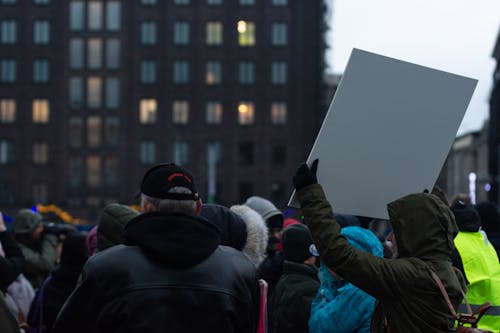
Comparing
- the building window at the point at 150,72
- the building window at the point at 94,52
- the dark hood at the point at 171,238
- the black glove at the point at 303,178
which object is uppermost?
the building window at the point at 94,52

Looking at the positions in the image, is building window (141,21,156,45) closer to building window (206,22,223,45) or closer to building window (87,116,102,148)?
building window (206,22,223,45)

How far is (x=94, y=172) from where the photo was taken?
7100 cm

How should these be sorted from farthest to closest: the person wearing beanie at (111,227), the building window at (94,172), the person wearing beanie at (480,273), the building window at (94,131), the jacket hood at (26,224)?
the building window at (94,131)
the building window at (94,172)
the jacket hood at (26,224)
the person wearing beanie at (111,227)
the person wearing beanie at (480,273)

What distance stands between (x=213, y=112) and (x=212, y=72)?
360cm

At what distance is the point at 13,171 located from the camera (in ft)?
232

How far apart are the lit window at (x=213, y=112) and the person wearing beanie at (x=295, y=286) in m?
64.7

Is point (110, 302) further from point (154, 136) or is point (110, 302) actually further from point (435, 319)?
point (154, 136)

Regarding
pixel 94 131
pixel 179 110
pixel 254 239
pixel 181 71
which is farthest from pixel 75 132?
pixel 254 239

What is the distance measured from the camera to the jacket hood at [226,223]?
5.30 metres

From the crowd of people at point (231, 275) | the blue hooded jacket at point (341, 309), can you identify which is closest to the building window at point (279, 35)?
the crowd of people at point (231, 275)

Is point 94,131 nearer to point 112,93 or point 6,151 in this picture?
point 112,93

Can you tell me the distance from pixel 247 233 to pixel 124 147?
217 ft

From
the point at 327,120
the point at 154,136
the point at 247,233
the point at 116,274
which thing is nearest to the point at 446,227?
the point at 327,120

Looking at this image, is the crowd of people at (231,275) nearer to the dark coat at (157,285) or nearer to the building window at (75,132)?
the dark coat at (157,285)
